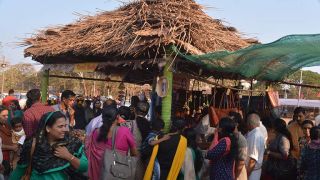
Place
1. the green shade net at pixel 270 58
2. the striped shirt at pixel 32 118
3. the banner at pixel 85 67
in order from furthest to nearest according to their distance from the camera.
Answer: the banner at pixel 85 67
the green shade net at pixel 270 58
the striped shirt at pixel 32 118

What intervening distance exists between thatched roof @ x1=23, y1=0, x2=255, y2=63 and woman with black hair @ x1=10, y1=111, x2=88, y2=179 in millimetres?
3988

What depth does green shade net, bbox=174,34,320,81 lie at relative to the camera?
5621 mm

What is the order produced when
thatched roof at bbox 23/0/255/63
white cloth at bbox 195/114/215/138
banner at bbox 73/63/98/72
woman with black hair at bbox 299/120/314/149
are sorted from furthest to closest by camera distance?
banner at bbox 73/63/98/72, white cloth at bbox 195/114/215/138, thatched roof at bbox 23/0/255/63, woman with black hair at bbox 299/120/314/149

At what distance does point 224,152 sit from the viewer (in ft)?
14.4

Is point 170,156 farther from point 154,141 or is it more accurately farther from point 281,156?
point 281,156

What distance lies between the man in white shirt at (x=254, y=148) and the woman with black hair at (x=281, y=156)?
23cm

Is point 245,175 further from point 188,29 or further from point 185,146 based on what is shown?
point 188,29

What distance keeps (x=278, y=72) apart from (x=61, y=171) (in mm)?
6542

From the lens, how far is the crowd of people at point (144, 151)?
10.6 feet

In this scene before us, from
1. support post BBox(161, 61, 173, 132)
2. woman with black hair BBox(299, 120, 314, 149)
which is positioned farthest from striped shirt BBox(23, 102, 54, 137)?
woman with black hair BBox(299, 120, 314, 149)

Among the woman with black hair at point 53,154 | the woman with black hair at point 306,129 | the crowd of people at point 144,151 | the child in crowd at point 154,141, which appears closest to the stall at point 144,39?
the crowd of people at point 144,151

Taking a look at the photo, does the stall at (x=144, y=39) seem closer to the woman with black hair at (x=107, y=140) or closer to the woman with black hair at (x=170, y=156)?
the woman with black hair at (x=107, y=140)

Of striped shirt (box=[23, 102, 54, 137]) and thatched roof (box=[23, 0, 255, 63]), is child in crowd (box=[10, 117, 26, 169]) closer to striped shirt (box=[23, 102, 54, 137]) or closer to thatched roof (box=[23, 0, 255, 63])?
striped shirt (box=[23, 102, 54, 137])

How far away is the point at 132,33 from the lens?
300 inches
